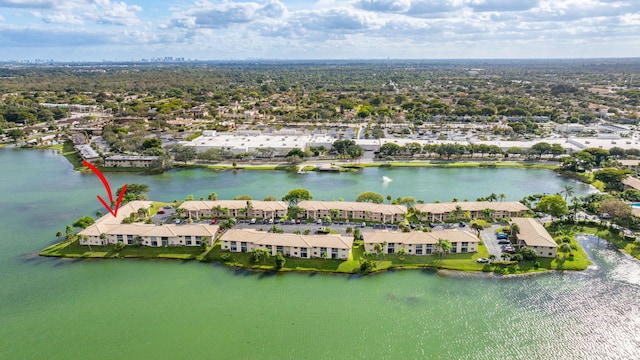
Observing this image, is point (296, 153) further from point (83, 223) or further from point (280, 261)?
point (280, 261)

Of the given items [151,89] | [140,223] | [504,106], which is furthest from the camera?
[151,89]

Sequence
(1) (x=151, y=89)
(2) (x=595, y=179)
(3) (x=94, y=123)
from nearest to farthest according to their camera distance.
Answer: (2) (x=595, y=179)
(3) (x=94, y=123)
(1) (x=151, y=89)

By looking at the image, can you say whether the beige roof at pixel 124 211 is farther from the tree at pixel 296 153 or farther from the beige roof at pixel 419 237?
the tree at pixel 296 153

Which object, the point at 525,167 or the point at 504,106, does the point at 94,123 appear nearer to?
the point at 525,167

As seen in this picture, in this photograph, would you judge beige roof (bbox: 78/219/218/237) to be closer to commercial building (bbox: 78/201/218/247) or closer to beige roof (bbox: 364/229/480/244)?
commercial building (bbox: 78/201/218/247)

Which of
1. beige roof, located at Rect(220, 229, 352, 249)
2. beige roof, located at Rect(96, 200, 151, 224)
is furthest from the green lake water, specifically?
beige roof, located at Rect(96, 200, 151, 224)

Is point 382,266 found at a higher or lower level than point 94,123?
lower

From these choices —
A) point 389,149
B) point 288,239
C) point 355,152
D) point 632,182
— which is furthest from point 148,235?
point 632,182

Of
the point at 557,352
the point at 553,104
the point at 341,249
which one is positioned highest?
the point at 553,104

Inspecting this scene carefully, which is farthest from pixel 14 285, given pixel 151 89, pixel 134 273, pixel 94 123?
pixel 151 89
